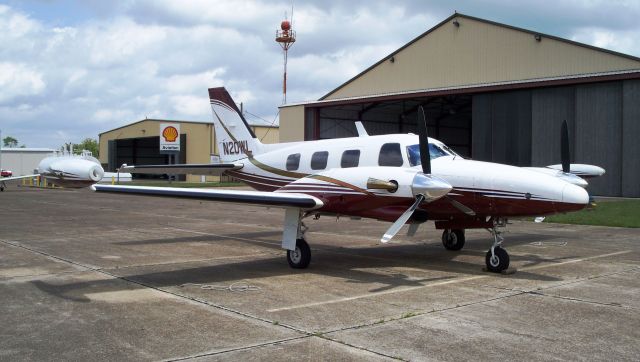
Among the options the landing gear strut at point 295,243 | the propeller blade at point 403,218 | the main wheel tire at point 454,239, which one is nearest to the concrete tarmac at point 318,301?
the main wheel tire at point 454,239

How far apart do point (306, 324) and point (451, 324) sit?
1.76 metres

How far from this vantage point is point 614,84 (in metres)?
30.4

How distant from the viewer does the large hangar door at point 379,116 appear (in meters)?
45.4

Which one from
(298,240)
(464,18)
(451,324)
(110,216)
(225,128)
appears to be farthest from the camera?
(464,18)

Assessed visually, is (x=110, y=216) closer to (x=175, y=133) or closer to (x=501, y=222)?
(x=501, y=222)

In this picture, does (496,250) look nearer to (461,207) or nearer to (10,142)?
(461,207)

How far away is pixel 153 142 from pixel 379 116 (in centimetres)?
5490

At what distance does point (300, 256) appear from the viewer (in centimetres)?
1100

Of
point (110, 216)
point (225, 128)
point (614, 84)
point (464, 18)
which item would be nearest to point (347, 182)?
point (225, 128)

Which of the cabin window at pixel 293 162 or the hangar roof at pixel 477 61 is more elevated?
the hangar roof at pixel 477 61

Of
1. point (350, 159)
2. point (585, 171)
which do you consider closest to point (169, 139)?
point (585, 171)

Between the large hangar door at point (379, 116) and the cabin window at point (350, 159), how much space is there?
30.8 meters

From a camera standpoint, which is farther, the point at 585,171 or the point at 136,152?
the point at 136,152

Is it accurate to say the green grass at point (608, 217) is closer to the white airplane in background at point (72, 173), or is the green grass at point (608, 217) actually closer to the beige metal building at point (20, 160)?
the white airplane in background at point (72, 173)
